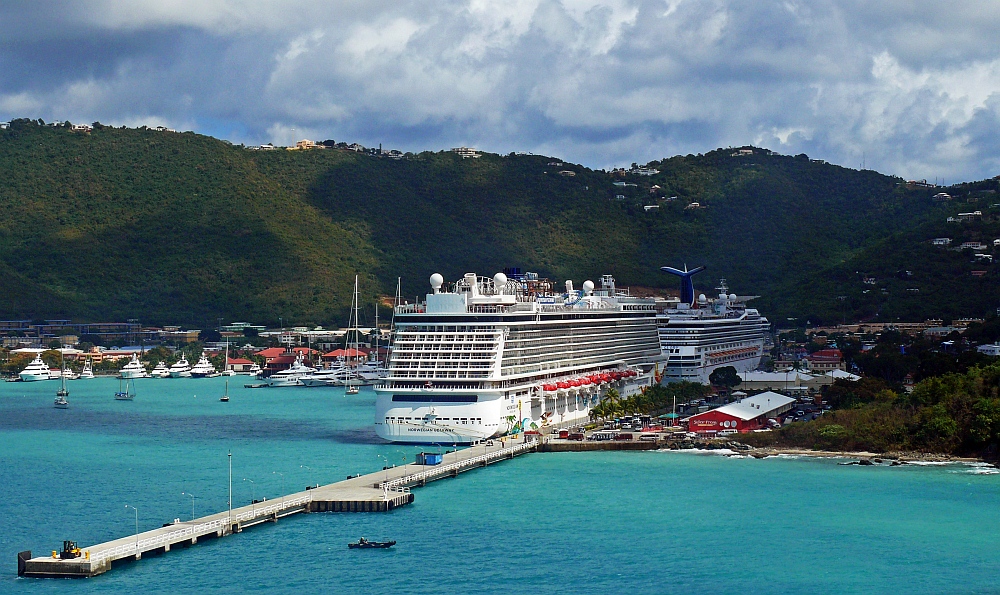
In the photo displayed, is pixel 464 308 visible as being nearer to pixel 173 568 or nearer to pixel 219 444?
pixel 219 444

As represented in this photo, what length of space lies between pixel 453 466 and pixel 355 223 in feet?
A: 377

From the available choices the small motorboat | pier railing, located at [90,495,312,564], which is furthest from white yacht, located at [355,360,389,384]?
the small motorboat

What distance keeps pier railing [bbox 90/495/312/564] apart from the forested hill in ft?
332

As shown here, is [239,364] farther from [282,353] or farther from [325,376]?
[325,376]

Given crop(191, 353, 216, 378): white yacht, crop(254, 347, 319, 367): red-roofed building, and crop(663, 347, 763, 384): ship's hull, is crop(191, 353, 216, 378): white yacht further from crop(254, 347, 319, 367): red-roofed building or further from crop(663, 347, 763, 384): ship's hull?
crop(663, 347, 763, 384): ship's hull

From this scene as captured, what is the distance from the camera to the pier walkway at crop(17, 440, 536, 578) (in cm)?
3794

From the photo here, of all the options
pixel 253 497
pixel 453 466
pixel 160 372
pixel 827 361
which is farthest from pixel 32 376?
pixel 253 497

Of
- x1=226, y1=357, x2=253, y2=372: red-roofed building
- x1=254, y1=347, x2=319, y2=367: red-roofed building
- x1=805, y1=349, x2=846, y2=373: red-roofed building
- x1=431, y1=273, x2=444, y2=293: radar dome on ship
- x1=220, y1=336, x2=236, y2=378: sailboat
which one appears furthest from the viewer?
x1=226, y1=357, x2=253, y2=372: red-roofed building

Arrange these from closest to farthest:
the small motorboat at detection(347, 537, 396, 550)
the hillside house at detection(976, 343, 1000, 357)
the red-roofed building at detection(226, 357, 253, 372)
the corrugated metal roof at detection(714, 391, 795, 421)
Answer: the small motorboat at detection(347, 537, 396, 550), the corrugated metal roof at detection(714, 391, 795, 421), the hillside house at detection(976, 343, 1000, 357), the red-roofed building at detection(226, 357, 253, 372)

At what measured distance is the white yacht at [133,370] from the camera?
436 feet

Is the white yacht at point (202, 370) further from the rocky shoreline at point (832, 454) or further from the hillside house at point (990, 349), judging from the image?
the rocky shoreline at point (832, 454)

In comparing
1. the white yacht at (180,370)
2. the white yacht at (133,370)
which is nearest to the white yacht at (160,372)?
the white yacht at (180,370)

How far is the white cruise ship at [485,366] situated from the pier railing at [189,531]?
46.7ft

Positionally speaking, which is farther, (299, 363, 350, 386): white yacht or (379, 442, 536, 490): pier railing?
(299, 363, 350, 386): white yacht
